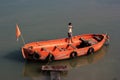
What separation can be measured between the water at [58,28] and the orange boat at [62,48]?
53cm

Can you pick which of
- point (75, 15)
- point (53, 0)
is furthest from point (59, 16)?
point (53, 0)

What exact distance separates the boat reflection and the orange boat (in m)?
0.36

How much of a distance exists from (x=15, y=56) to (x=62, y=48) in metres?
3.38

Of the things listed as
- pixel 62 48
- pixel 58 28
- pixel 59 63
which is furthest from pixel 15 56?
pixel 58 28

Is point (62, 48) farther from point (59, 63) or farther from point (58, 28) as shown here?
point (58, 28)

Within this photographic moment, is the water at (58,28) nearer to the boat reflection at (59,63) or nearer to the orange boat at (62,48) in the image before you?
the boat reflection at (59,63)

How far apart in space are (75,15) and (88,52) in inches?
351

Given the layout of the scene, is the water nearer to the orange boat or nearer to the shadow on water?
the shadow on water

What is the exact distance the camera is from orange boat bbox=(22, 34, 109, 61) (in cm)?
1812

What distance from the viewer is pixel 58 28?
959 inches

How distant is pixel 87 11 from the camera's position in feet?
95.2

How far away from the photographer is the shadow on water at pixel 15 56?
19078mm

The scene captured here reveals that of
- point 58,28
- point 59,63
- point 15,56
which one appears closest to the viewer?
point 59,63

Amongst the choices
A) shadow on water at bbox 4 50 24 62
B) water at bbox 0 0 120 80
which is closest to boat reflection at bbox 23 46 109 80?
water at bbox 0 0 120 80
